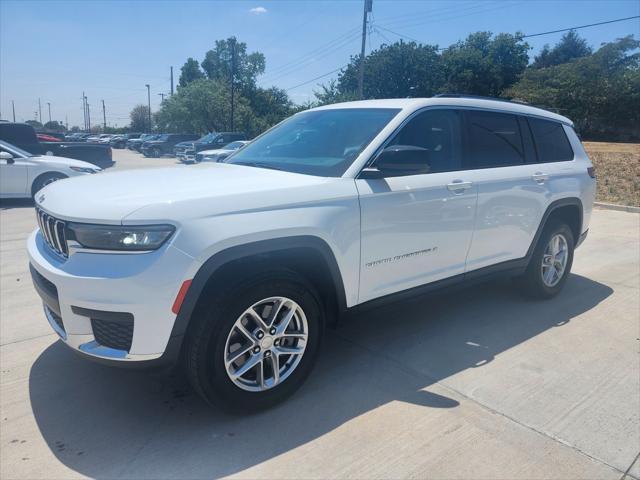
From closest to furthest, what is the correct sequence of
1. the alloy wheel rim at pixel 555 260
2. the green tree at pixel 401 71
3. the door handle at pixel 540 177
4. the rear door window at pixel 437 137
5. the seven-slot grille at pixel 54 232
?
the seven-slot grille at pixel 54 232 < the rear door window at pixel 437 137 < the door handle at pixel 540 177 < the alloy wheel rim at pixel 555 260 < the green tree at pixel 401 71

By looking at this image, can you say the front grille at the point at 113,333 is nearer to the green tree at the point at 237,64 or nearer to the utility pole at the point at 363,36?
the utility pole at the point at 363,36

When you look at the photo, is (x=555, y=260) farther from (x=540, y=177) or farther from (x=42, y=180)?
(x=42, y=180)

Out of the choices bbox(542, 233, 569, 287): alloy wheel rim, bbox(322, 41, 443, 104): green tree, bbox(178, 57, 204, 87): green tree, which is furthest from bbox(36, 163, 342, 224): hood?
bbox(178, 57, 204, 87): green tree

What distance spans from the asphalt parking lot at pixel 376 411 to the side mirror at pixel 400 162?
1.39 meters

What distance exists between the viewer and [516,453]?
2617 millimetres

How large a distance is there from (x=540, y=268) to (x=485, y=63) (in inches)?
2249

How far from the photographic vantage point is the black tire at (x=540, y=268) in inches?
183

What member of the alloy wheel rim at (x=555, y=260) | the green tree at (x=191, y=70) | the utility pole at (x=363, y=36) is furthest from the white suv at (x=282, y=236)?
the green tree at (x=191, y=70)

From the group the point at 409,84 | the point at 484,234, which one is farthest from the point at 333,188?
the point at 409,84

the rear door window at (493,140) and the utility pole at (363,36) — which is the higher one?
the utility pole at (363,36)

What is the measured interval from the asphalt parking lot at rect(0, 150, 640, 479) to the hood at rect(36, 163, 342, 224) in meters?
1.20

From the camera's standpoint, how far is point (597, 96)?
3891cm

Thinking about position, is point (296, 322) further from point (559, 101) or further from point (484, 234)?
point (559, 101)

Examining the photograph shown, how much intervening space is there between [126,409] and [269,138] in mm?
2428
